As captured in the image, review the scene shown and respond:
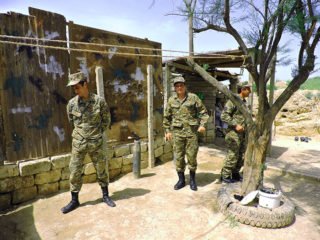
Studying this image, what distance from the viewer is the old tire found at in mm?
3316

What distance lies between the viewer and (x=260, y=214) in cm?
335

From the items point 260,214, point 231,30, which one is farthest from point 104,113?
point 260,214

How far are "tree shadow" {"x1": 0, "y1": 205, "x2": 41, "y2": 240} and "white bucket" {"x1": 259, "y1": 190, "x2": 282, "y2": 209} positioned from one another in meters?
2.98

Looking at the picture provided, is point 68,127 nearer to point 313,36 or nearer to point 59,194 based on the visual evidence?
point 59,194

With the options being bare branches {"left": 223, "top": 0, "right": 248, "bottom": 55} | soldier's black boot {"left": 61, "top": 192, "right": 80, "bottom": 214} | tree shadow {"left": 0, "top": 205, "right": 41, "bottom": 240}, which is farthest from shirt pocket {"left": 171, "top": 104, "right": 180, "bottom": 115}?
tree shadow {"left": 0, "top": 205, "right": 41, "bottom": 240}

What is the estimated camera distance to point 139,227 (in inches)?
133

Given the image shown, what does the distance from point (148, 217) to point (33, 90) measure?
2.67 metres

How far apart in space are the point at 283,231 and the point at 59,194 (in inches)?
139

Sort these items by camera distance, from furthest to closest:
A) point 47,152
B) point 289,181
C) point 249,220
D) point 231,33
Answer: point 289,181 < point 47,152 < point 231,33 < point 249,220

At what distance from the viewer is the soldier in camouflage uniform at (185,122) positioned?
4.53 meters

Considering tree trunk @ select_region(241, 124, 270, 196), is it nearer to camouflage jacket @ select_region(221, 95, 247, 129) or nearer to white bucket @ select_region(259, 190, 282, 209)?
white bucket @ select_region(259, 190, 282, 209)

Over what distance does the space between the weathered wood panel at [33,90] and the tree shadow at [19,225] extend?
0.83 m

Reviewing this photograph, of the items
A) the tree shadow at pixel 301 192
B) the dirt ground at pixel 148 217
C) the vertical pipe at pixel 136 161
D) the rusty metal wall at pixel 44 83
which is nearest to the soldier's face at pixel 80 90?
the rusty metal wall at pixel 44 83

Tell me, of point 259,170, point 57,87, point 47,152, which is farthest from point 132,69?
point 259,170
